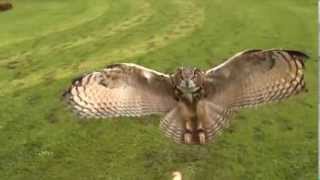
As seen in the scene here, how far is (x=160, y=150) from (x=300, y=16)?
835 centimetres

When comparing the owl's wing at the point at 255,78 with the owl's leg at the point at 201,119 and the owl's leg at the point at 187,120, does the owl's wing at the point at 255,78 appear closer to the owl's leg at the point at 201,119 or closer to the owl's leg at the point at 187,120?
the owl's leg at the point at 201,119

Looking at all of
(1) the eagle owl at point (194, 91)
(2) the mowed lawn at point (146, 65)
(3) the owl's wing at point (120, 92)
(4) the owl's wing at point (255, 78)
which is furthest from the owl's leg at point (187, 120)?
(2) the mowed lawn at point (146, 65)

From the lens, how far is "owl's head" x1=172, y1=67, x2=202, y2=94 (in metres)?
4.93

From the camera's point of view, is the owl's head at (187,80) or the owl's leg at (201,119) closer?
the owl's head at (187,80)

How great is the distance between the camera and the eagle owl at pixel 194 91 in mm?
5250

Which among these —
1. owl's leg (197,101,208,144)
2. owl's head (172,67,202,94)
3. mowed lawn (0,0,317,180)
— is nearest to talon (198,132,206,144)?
owl's leg (197,101,208,144)

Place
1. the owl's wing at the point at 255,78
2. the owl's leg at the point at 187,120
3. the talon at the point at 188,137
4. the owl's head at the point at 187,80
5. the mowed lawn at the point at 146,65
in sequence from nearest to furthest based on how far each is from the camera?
the owl's head at the point at 187,80, the owl's wing at the point at 255,78, the owl's leg at the point at 187,120, the talon at the point at 188,137, the mowed lawn at the point at 146,65

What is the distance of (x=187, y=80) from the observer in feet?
16.1

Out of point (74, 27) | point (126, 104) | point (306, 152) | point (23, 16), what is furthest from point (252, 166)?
point (23, 16)

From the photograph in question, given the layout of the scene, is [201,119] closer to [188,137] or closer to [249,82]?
[188,137]

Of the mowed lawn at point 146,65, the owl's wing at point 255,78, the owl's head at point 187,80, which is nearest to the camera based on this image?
the owl's head at point 187,80

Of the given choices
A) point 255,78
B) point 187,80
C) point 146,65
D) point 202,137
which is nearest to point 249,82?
point 255,78

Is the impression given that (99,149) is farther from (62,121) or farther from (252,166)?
(252,166)

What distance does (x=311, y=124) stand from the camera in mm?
9273
